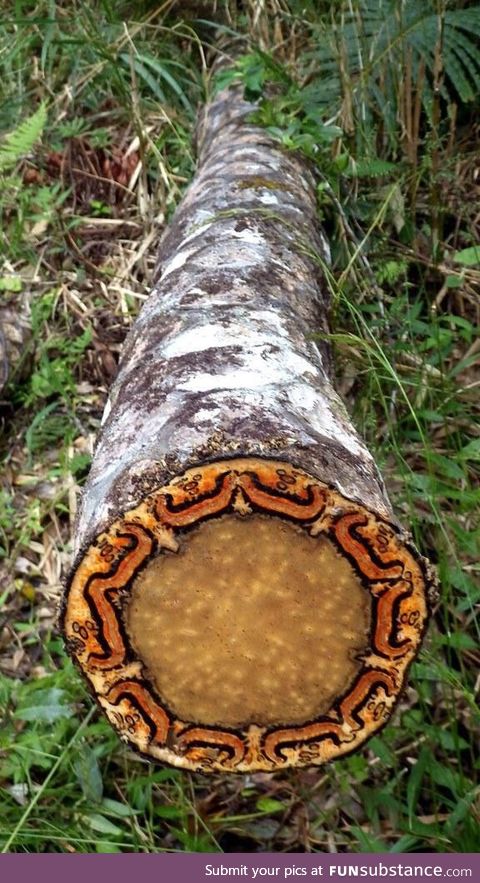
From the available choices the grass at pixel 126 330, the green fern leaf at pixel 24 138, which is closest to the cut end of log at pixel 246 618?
the grass at pixel 126 330

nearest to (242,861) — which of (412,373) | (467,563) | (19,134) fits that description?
(467,563)

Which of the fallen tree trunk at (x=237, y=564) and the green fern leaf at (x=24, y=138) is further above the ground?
the green fern leaf at (x=24, y=138)

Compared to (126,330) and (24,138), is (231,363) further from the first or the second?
(24,138)

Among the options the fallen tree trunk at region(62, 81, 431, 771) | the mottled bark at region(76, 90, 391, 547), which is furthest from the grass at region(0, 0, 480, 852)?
the fallen tree trunk at region(62, 81, 431, 771)

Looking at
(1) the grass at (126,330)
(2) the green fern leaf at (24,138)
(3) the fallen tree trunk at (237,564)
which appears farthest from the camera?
(2) the green fern leaf at (24,138)

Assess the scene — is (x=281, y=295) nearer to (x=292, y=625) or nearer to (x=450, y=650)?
(x=292, y=625)

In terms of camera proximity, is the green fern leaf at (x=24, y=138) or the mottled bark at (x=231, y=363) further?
the green fern leaf at (x=24, y=138)

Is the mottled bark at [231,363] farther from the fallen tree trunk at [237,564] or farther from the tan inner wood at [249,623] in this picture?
the tan inner wood at [249,623]

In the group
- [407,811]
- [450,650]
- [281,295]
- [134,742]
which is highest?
[281,295]

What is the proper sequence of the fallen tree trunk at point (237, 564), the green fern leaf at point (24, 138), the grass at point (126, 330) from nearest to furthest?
the fallen tree trunk at point (237, 564), the grass at point (126, 330), the green fern leaf at point (24, 138)
